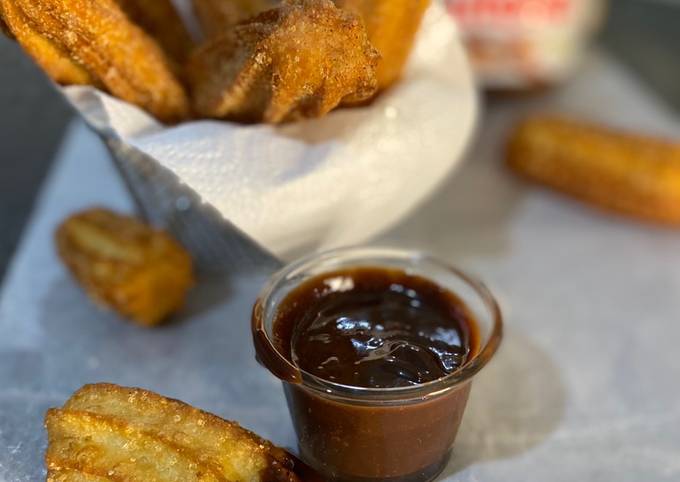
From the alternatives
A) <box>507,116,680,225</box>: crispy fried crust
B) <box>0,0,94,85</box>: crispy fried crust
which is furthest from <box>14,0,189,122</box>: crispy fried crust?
<box>507,116,680,225</box>: crispy fried crust

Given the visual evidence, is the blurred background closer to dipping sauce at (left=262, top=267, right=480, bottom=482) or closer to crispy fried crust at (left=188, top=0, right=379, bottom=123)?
crispy fried crust at (left=188, top=0, right=379, bottom=123)

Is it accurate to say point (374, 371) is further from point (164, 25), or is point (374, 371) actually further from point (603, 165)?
point (603, 165)

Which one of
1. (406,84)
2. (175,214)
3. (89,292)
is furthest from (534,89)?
(89,292)

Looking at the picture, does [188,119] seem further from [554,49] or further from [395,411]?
[554,49]

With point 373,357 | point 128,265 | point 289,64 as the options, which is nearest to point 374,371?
point 373,357

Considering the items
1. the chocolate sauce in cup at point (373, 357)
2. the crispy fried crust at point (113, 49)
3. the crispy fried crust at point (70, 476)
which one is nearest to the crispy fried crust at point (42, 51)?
the crispy fried crust at point (113, 49)

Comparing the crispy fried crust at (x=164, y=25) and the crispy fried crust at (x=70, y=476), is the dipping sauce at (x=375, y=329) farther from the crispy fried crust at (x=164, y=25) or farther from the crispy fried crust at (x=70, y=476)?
the crispy fried crust at (x=164, y=25)
